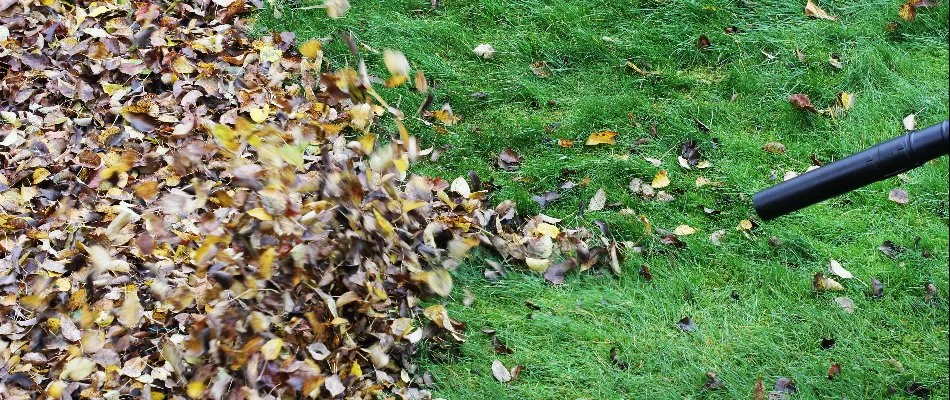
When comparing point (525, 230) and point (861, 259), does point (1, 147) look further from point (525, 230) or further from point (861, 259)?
point (861, 259)

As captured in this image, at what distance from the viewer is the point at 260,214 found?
2.67 metres

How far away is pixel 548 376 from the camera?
9.60ft

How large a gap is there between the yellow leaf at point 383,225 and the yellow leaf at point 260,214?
337 millimetres

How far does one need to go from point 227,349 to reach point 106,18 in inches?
102

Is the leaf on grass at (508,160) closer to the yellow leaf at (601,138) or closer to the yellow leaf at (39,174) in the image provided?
the yellow leaf at (601,138)

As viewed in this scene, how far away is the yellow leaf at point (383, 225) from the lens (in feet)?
9.17

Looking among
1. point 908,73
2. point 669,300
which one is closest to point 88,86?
point 669,300

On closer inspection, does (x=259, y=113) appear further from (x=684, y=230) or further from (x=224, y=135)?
(x=684, y=230)

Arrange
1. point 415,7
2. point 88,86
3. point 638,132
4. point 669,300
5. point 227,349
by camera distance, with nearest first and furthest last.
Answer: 1. point 227,349
2. point 669,300
3. point 638,132
4. point 88,86
5. point 415,7

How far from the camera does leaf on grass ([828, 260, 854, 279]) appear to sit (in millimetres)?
3064

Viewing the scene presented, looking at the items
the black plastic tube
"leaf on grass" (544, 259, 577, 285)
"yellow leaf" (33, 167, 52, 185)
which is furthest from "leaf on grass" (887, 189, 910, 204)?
"yellow leaf" (33, 167, 52, 185)

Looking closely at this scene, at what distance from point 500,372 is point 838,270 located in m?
1.26

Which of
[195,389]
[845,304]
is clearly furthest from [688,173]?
[195,389]

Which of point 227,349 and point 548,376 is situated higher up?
point 227,349
